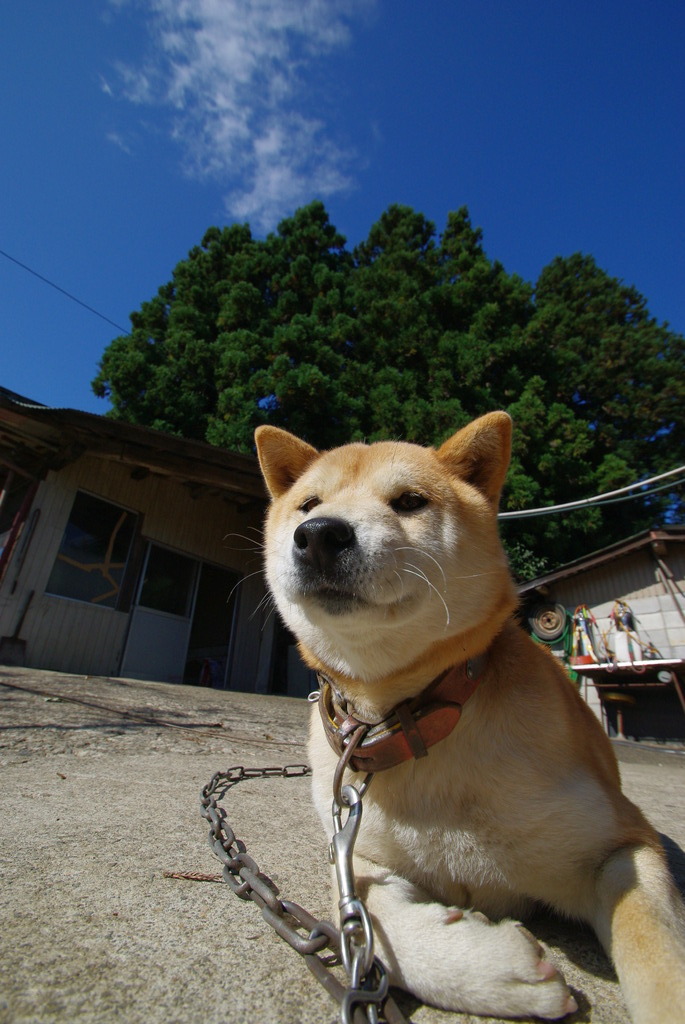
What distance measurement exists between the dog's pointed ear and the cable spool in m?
10.1

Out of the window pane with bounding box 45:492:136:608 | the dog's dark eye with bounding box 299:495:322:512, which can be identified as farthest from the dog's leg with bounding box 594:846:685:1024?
the window pane with bounding box 45:492:136:608

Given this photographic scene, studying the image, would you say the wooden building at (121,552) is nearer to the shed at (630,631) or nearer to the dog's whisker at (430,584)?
the dog's whisker at (430,584)

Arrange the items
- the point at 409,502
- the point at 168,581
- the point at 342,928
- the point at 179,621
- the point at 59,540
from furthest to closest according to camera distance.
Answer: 1. the point at 168,581
2. the point at 179,621
3. the point at 59,540
4. the point at 409,502
5. the point at 342,928

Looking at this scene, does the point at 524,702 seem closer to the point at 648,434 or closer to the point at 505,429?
the point at 505,429

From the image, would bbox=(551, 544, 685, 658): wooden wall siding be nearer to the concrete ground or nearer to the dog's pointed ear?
the concrete ground

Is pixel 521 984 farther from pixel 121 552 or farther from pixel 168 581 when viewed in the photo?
pixel 168 581

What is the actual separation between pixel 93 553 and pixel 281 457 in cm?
691

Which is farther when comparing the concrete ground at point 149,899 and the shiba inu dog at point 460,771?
the shiba inu dog at point 460,771

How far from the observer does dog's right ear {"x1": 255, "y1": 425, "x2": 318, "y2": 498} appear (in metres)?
2.14

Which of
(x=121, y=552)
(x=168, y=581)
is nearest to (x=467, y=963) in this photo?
(x=121, y=552)

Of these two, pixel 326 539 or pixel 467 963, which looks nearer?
pixel 467 963

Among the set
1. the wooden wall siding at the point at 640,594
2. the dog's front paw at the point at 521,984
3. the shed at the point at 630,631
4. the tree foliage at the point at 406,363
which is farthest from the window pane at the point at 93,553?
the wooden wall siding at the point at 640,594

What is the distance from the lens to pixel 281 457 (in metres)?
2.18

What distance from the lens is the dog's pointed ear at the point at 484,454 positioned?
181 centimetres
